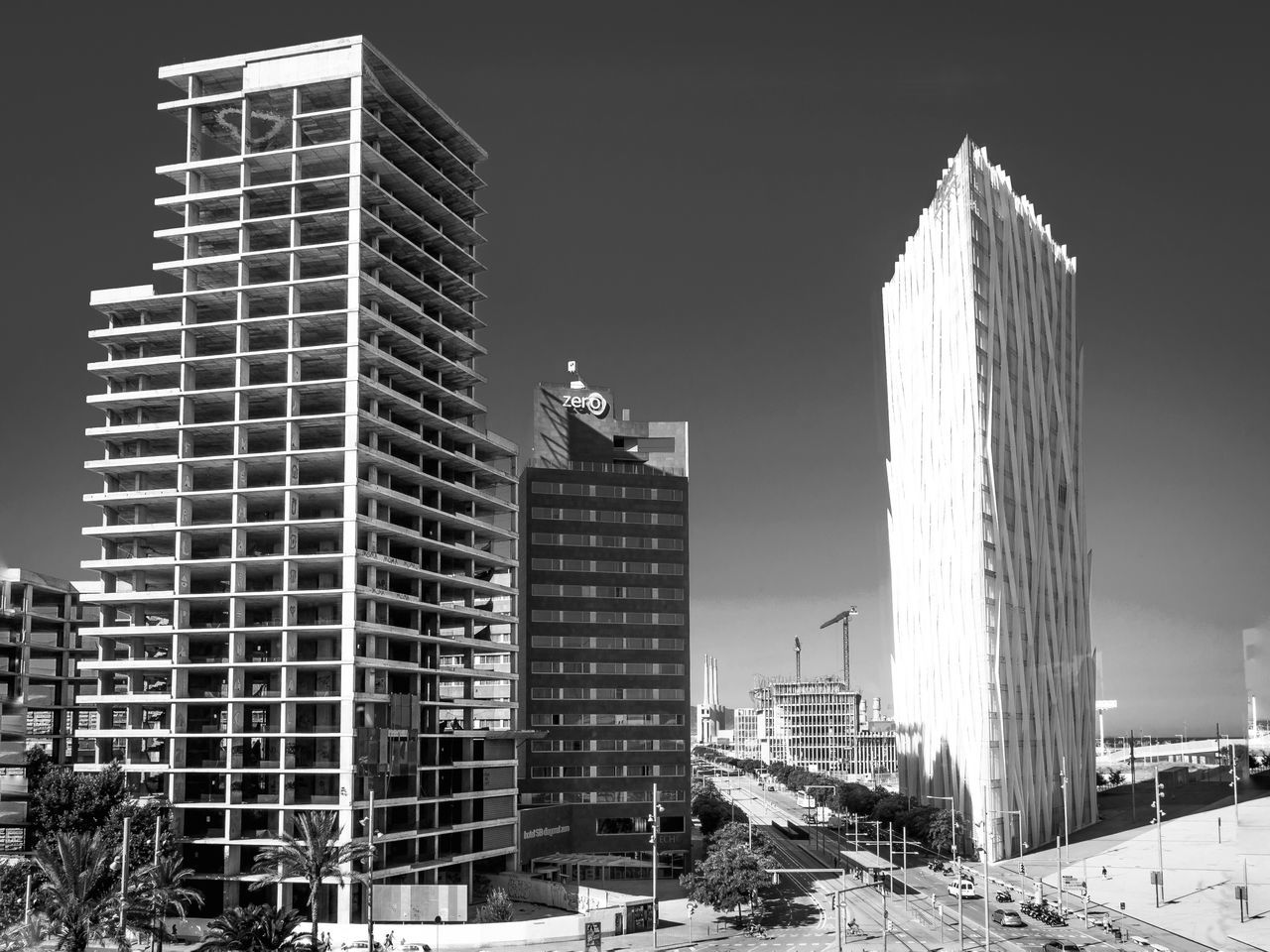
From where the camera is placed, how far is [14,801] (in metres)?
144

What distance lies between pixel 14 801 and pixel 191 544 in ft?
109

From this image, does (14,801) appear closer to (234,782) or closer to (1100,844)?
(234,782)

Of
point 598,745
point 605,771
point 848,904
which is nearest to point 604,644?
point 598,745

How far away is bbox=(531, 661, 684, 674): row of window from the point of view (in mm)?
188750

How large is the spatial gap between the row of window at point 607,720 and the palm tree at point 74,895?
343ft

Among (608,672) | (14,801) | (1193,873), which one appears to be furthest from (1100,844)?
(14,801)

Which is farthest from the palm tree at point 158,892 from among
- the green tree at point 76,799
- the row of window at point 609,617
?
the row of window at point 609,617

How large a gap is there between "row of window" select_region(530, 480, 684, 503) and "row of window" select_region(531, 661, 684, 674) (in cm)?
2334

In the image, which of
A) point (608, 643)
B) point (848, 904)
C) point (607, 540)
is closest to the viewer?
point (848, 904)

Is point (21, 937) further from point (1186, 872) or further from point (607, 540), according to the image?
point (607, 540)

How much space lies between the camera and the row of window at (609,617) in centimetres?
18975

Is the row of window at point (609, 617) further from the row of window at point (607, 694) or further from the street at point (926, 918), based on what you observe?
the street at point (926, 918)

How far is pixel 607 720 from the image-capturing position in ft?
620

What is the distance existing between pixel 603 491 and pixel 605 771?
127 feet
